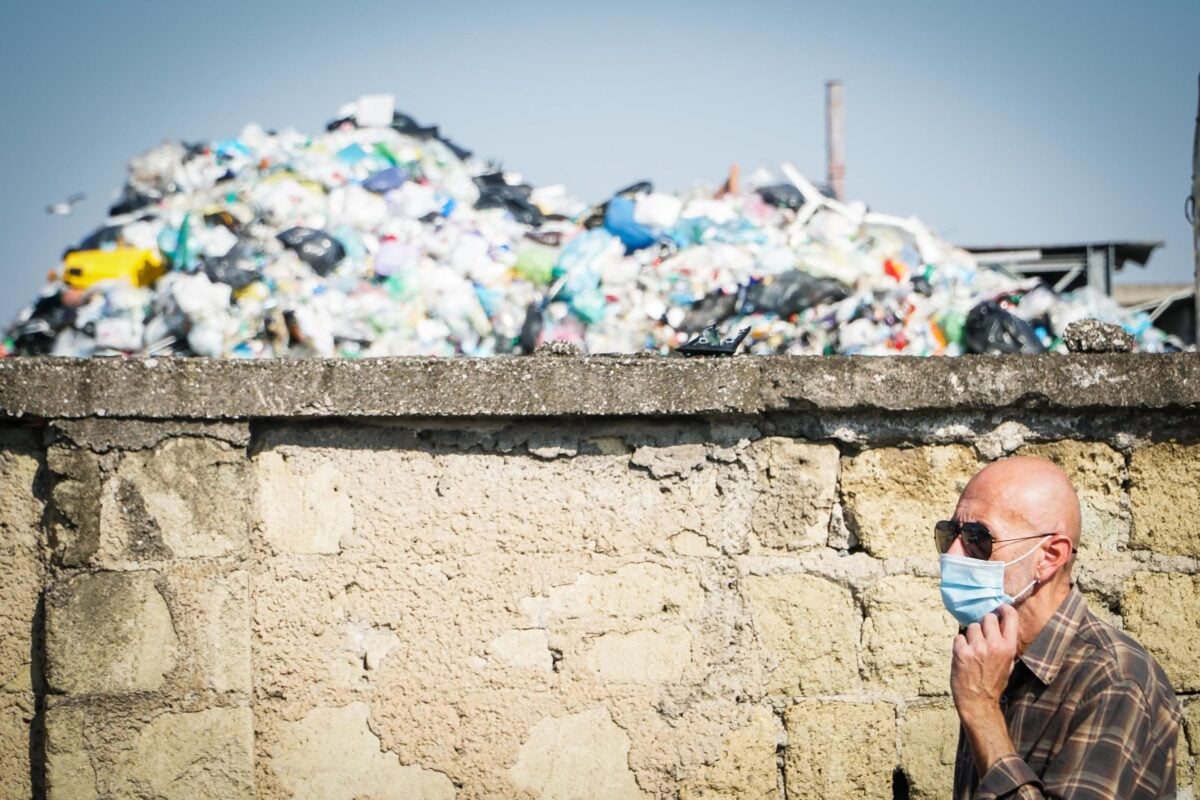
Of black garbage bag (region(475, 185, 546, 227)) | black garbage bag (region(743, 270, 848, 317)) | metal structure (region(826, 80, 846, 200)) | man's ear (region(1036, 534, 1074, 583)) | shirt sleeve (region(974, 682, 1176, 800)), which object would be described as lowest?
shirt sleeve (region(974, 682, 1176, 800))

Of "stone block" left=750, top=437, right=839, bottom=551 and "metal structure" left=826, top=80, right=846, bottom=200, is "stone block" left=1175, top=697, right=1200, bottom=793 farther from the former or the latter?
"metal structure" left=826, top=80, right=846, bottom=200

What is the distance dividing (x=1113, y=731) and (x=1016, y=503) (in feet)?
1.43

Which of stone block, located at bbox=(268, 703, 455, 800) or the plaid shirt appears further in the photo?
stone block, located at bbox=(268, 703, 455, 800)

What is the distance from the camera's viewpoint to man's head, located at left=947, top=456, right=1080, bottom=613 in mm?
2104

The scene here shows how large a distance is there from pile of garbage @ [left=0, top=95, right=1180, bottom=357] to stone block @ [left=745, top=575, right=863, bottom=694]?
9.04ft

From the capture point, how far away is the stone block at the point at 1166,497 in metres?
3.06

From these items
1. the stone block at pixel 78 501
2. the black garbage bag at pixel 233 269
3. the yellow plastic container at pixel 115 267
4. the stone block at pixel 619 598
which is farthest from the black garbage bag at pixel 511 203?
the stone block at pixel 78 501

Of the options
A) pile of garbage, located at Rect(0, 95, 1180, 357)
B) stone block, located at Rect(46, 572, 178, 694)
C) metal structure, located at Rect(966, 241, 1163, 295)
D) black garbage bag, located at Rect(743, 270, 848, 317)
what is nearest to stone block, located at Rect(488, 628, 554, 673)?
stone block, located at Rect(46, 572, 178, 694)

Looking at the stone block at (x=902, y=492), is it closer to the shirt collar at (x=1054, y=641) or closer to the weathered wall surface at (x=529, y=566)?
the weathered wall surface at (x=529, y=566)

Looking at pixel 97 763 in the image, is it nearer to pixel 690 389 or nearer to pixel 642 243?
pixel 690 389

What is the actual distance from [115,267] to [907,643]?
16.7 ft

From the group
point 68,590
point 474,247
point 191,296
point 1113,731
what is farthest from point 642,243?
point 1113,731

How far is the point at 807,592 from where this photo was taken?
3.01 m

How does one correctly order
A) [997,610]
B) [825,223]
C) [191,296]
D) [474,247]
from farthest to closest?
[825,223] → [474,247] → [191,296] → [997,610]
